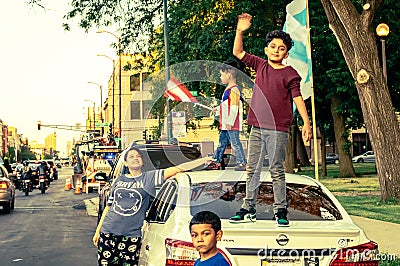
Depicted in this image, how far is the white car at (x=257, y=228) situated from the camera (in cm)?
543

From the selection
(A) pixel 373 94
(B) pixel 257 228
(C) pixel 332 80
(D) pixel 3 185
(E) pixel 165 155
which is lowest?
(B) pixel 257 228

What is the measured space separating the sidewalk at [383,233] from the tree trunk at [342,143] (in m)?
20.4

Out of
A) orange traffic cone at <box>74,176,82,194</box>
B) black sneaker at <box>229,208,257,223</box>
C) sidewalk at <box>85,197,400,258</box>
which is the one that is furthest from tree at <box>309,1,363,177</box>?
black sneaker at <box>229,208,257,223</box>

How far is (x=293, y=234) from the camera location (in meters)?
5.44

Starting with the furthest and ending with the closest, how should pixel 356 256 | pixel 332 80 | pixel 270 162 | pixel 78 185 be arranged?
pixel 78 185 → pixel 332 80 → pixel 270 162 → pixel 356 256

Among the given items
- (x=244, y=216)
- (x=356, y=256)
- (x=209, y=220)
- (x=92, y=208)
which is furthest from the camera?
(x=92, y=208)

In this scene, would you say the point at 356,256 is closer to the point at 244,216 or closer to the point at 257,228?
the point at 257,228

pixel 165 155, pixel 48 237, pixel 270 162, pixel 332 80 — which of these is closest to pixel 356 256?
pixel 270 162

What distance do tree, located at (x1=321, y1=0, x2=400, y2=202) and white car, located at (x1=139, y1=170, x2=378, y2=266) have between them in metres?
11.4

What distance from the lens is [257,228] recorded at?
553 centimetres

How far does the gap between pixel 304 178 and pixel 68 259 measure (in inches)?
216

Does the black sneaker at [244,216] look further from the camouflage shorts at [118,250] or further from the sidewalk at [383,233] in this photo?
the sidewalk at [383,233]

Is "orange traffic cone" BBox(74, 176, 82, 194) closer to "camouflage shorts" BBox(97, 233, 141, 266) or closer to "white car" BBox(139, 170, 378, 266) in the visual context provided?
"white car" BBox(139, 170, 378, 266)

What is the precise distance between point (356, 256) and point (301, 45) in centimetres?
896
